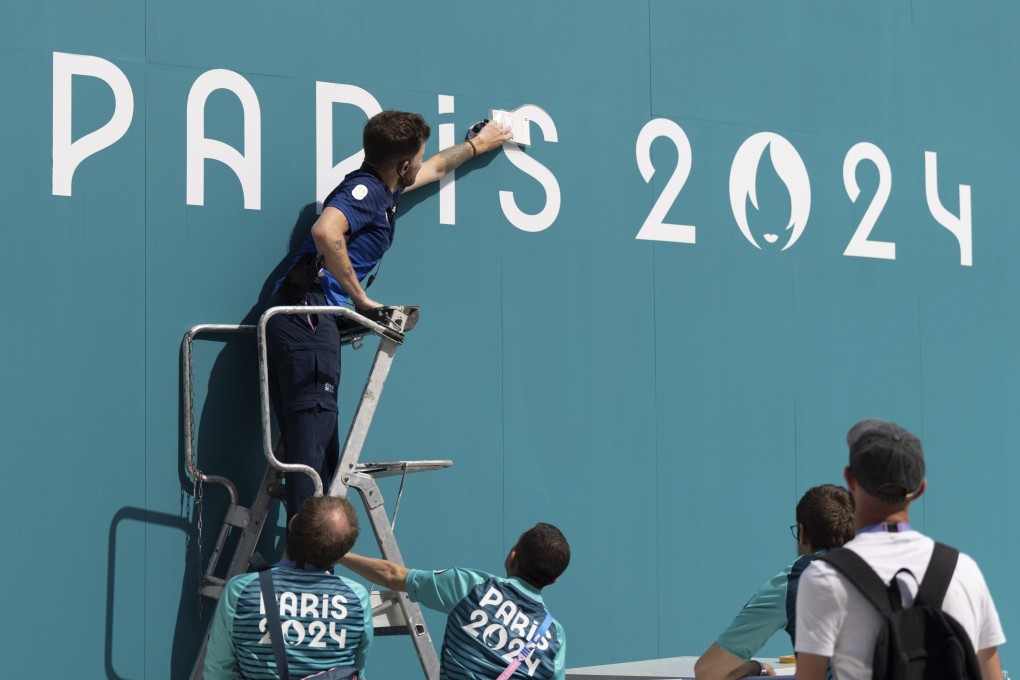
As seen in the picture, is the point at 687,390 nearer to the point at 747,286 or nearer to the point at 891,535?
the point at 747,286

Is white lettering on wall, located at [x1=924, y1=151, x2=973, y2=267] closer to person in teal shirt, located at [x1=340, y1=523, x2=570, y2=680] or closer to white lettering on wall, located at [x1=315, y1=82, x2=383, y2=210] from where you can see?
white lettering on wall, located at [x1=315, y1=82, x2=383, y2=210]

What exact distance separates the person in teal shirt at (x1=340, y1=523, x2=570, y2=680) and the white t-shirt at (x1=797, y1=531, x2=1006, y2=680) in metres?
1.37

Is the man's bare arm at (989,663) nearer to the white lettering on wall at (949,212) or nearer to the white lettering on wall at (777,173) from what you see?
the white lettering on wall at (777,173)

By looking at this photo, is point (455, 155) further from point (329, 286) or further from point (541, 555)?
point (541, 555)

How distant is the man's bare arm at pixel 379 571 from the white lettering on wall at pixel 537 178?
6.28ft

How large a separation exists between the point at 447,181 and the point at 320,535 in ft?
7.48

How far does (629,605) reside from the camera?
5762 mm

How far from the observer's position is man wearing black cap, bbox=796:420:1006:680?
105 inches

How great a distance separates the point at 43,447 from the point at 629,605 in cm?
257

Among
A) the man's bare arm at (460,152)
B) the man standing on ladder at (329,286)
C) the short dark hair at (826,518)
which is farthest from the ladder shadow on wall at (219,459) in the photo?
the short dark hair at (826,518)

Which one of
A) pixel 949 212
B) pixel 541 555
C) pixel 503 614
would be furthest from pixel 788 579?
pixel 949 212

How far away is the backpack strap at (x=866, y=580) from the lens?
8.75 ft

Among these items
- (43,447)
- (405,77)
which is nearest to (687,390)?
(405,77)

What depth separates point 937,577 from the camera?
8.96ft
